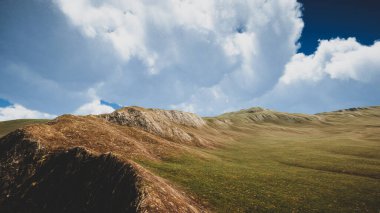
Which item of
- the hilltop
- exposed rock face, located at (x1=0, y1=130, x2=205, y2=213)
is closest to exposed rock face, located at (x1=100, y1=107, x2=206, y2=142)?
the hilltop

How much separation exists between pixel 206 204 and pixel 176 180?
23.9 ft

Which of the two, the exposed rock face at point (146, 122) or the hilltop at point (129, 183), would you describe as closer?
the hilltop at point (129, 183)

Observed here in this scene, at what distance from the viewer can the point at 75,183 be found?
23781 millimetres

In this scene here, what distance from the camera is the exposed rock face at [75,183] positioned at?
18572 millimetres

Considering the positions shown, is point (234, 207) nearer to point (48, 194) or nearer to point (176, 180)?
point (176, 180)

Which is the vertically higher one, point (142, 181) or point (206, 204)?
point (142, 181)

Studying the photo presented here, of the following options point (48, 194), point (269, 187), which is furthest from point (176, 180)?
point (48, 194)

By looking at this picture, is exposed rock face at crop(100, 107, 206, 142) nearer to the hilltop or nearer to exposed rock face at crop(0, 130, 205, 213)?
the hilltop

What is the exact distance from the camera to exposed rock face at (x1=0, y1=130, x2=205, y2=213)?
18572 mm

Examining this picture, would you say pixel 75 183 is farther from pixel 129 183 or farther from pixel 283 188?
pixel 283 188

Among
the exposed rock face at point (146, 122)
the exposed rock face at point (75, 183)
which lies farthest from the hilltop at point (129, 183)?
the exposed rock face at point (146, 122)

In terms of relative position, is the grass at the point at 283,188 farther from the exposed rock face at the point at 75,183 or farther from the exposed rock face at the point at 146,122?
the exposed rock face at the point at 146,122

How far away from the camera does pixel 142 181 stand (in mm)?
19094

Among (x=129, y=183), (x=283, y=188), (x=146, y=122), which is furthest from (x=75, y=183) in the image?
(x=146, y=122)
